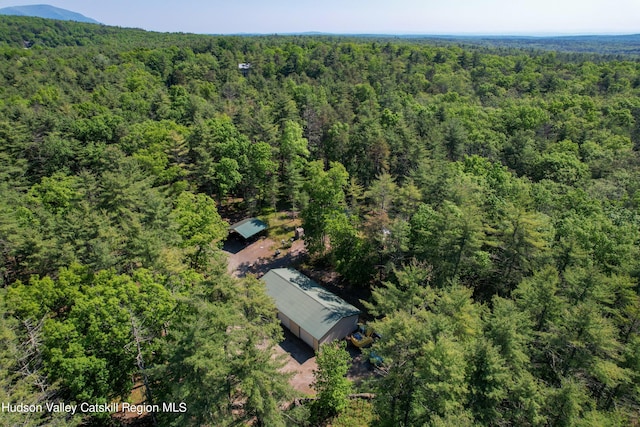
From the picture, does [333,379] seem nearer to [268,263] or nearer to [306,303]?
[306,303]

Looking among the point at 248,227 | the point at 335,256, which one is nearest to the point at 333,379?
the point at 335,256

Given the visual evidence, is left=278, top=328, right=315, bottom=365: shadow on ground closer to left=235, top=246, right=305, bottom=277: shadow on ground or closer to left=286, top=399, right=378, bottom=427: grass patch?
left=286, top=399, right=378, bottom=427: grass patch

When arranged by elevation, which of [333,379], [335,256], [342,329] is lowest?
[342,329]

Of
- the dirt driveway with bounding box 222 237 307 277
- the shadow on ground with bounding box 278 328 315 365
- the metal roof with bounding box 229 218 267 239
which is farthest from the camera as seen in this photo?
the metal roof with bounding box 229 218 267 239

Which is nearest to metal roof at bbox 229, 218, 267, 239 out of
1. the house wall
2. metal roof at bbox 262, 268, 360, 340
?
metal roof at bbox 262, 268, 360, 340

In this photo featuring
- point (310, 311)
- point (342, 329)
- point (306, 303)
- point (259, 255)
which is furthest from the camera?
point (259, 255)

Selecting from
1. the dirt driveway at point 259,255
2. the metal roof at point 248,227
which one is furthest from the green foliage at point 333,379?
the metal roof at point 248,227

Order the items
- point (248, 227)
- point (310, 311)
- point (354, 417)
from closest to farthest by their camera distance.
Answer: point (354, 417)
point (310, 311)
point (248, 227)
